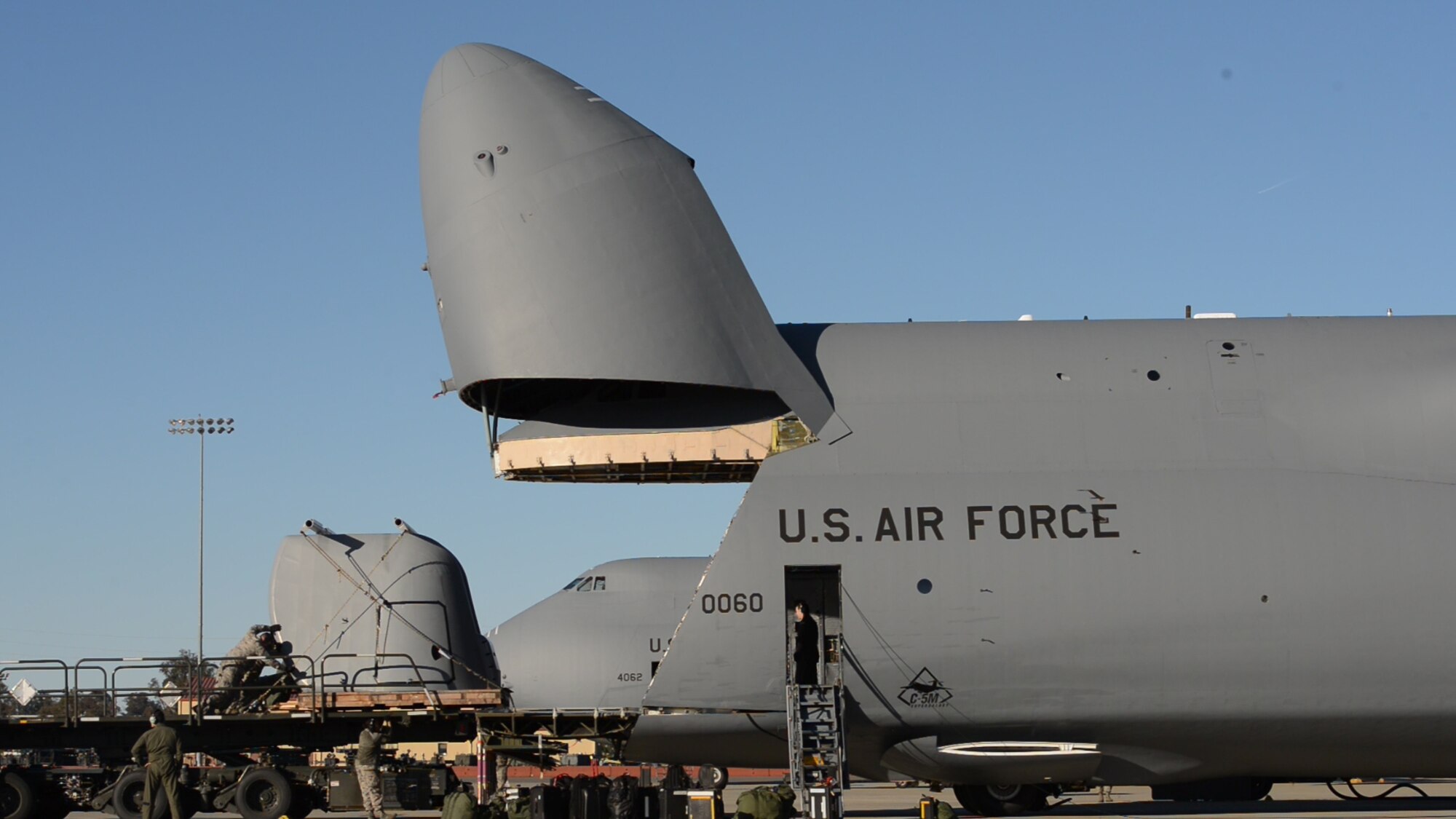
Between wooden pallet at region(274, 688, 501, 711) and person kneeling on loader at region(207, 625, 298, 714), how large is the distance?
1800 millimetres

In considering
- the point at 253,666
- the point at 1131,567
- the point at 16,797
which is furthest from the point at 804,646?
the point at 16,797

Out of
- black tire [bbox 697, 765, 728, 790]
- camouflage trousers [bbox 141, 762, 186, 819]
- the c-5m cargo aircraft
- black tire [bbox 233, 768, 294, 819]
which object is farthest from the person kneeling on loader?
black tire [bbox 697, 765, 728, 790]

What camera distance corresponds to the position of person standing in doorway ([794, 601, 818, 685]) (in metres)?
17.9

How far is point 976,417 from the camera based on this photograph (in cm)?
1872

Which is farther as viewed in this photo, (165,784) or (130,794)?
(130,794)

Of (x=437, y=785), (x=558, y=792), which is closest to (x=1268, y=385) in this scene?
(x=558, y=792)

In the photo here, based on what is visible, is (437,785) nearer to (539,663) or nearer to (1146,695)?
(539,663)

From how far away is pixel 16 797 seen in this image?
21.3 meters

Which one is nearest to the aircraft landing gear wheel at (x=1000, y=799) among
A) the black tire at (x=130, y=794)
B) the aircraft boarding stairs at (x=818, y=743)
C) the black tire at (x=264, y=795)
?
the aircraft boarding stairs at (x=818, y=743)

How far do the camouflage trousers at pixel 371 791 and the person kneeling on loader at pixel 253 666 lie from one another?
2779 millimetres

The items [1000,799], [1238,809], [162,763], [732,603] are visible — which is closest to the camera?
[732,603]

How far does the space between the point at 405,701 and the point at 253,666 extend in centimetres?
354

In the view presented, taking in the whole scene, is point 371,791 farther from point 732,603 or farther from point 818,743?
point 818,743

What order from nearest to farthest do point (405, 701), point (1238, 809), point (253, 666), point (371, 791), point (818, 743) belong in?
point (818, 743) < point (371, 791) < point (405, 701) < point (1238, 809) < point (253, 666)
